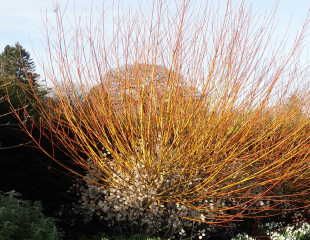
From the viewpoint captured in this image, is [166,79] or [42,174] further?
[42,174]

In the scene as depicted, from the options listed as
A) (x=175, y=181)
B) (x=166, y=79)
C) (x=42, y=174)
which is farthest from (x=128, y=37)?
(x=42, y=174)

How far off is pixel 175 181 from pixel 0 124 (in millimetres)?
2119

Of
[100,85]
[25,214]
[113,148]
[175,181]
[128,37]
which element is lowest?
[25,214]

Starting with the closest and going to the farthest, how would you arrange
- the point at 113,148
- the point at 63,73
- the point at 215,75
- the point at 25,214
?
1. the point at 25,214
2. the point at 215,75
3. the point at 63,73
4. the point at 113,148

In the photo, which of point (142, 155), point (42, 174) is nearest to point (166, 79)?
point (142, 155)

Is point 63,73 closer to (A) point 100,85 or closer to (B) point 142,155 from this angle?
(A) point 100,85

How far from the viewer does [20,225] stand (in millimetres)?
3740

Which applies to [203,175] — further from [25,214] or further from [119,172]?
[25,214]

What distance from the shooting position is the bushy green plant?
137 inches

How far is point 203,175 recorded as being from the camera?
528cm

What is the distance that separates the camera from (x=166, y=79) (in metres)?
4.94

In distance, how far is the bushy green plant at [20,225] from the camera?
3.49m

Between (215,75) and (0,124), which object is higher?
(215,75)

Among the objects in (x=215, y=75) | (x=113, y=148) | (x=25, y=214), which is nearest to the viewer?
(x=25, y=214)
